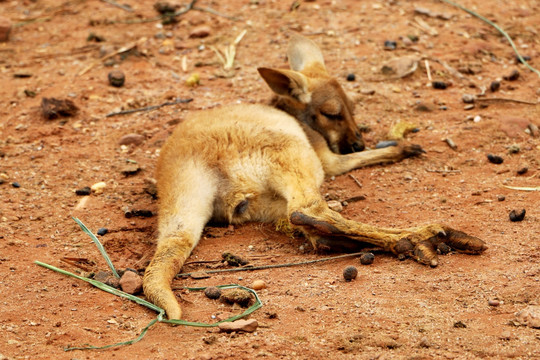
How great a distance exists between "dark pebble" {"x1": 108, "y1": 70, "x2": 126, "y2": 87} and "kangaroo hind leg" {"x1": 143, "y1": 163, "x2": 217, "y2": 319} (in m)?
2.83

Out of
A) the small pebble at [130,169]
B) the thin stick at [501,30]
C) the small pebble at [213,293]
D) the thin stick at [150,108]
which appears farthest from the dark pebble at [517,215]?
the thin stick at [150,108]

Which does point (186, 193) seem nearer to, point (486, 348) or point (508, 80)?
point (486, 348)

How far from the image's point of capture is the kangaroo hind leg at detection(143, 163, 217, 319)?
4.05 metres

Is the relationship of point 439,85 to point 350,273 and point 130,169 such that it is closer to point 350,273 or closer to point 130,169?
point 130,169

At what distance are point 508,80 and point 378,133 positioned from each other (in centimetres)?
180

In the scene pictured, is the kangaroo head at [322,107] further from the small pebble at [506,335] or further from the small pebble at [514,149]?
the small pebble at [506,335]

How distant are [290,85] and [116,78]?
2.33 metres

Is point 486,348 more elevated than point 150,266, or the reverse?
point 486,348

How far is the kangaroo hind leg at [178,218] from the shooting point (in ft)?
13.3

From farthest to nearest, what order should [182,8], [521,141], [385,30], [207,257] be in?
1. [182,8]
2. [385,30]
3. [521,141]
4. [207,257]

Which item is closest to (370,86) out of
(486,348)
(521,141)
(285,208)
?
(521,141)

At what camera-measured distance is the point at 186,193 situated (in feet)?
15.4

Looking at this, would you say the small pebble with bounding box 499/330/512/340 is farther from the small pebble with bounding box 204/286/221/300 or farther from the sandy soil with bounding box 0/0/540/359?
the small pebble with bounding box 204/286/221/300

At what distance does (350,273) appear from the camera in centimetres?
394
